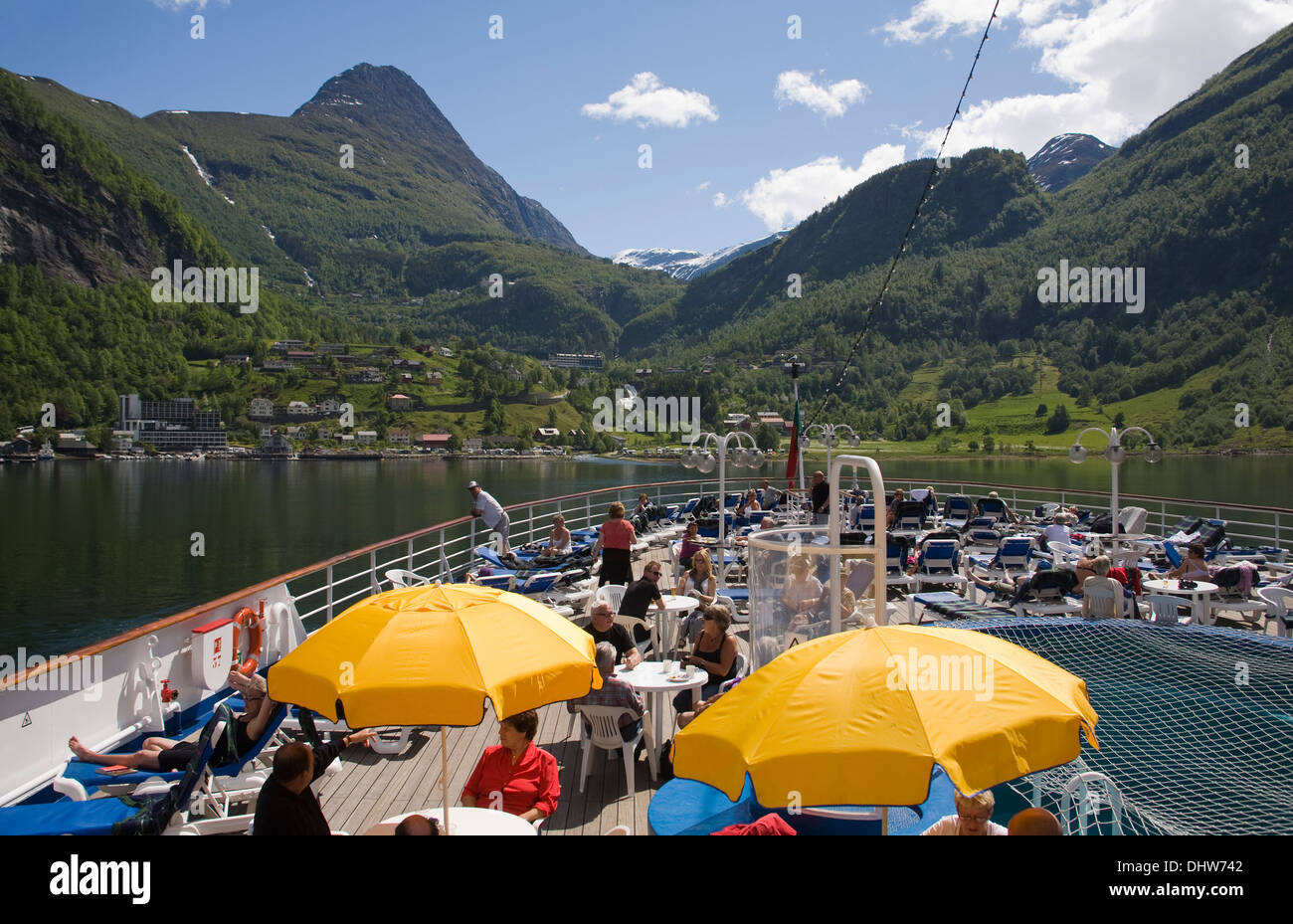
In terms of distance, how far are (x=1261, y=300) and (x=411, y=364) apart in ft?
452

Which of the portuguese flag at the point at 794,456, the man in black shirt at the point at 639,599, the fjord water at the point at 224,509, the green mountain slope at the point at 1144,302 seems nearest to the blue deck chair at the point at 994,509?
the portuguese flag at the point at 794,456

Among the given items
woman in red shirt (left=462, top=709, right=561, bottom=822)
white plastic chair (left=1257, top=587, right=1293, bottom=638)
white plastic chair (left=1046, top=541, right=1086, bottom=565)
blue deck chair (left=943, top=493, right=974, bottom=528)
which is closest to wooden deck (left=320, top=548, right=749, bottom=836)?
woman in red shirt (left=462, top=709, right=561, bottom=822)

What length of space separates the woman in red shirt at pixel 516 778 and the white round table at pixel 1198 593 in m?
7.28

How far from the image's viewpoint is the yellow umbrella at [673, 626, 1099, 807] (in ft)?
8.23

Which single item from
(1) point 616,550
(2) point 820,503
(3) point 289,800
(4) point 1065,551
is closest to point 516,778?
(3) point 289,800

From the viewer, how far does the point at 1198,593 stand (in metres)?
8.55

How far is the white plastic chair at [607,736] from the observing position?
5.00 metres

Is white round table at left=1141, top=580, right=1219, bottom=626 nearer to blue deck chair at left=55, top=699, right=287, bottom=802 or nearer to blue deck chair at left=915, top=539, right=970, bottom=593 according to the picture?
blue deck chair at left=915, top=539, right=970, bottom=593

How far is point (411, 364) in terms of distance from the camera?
153m

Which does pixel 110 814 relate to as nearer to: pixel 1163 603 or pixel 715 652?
pixel 715 652

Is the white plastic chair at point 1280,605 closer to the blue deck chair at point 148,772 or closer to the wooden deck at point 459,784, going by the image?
the wooden deck at point 459,784

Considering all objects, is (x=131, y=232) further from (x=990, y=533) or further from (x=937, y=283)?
(x=990, y=533)

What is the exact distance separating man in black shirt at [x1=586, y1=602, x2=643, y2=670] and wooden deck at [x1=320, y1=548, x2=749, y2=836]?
0.59 m
